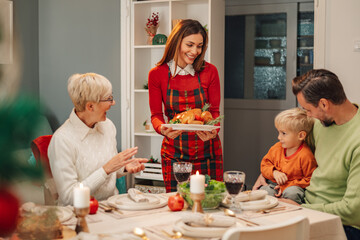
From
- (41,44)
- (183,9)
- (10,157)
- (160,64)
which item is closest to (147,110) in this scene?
(183,9)

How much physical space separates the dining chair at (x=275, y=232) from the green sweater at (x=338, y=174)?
1.86 feet

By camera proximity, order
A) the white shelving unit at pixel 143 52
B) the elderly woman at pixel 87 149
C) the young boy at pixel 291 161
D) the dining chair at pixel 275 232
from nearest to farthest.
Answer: the dining chair at pixel 275 232 < the elderly woman at pixel 87 149 < the young boy at pixel 291 161 < the white shelving unit at pixel 143 52

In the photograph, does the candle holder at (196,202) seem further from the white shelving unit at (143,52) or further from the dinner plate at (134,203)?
the white shelving unit at (143,52)

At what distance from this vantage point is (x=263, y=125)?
5.04 metres

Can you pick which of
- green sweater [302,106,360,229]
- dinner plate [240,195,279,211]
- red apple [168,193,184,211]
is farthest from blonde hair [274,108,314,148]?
red apple [168,193,184,211]

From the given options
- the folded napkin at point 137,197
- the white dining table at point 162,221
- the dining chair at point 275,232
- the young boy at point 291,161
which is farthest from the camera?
the young boy at point 291,161

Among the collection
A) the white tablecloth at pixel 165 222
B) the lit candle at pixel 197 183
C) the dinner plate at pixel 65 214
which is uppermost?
the lit candle at pixel 197 183

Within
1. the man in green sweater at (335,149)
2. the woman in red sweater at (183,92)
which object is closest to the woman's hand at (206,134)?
the woman in red sweater at (183,92)

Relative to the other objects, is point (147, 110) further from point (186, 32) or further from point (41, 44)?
point (186, 32)

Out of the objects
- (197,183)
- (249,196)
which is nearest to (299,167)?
(249,196)

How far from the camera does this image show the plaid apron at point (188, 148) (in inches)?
99.8

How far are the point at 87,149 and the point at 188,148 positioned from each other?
0.68 meters

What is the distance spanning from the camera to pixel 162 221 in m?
1.59

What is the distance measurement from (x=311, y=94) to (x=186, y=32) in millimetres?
829
